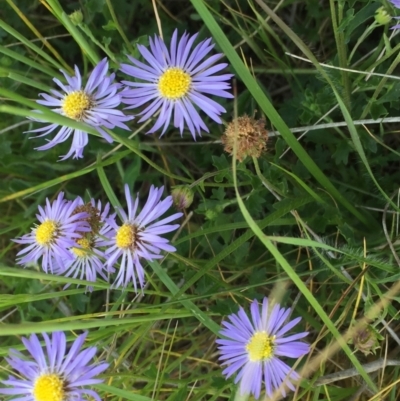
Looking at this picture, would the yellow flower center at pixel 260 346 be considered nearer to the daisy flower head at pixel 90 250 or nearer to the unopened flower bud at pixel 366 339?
the unopened flower bud at pixel 366 339

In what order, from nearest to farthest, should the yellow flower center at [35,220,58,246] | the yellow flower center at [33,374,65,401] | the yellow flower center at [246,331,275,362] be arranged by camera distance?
the yellow flower center at [33,374,65,401]
the yellow flower center at [246,331,275,362]
the yellow flower center at [35,220,58,246]

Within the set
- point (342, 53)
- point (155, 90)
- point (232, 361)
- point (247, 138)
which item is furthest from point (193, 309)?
point (342, 53)

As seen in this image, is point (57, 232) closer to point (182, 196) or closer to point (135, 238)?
point (135, 238)

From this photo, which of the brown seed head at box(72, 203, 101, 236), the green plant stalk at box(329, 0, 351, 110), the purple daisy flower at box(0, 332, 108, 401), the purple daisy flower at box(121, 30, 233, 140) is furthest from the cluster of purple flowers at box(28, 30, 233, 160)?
the purple daisy flower at box(0, 332, 108, 401)

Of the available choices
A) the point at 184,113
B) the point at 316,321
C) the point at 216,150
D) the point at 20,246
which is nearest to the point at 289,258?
the point at 316,321

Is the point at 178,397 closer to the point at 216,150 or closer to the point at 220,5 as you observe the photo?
the point at 216,150

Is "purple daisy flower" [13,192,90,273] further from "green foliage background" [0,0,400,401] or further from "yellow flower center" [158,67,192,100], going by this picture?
"yellow flower center" [158,67,192,100]
